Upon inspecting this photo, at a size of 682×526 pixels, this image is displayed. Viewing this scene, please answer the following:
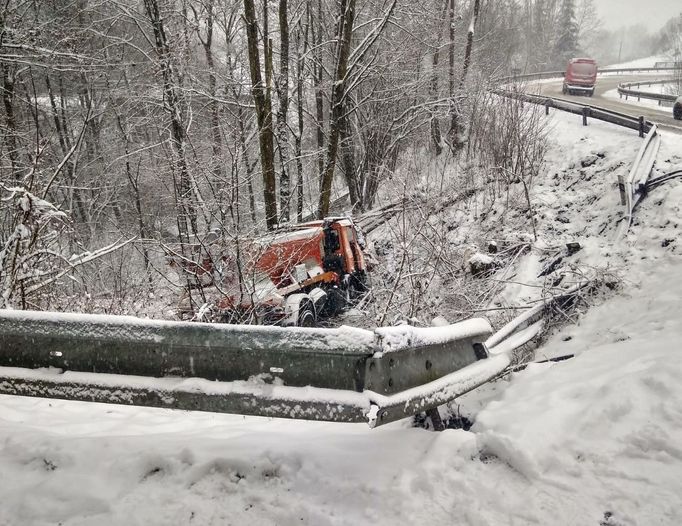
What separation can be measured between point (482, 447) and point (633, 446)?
2.23ft

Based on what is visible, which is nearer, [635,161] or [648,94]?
[635,161]

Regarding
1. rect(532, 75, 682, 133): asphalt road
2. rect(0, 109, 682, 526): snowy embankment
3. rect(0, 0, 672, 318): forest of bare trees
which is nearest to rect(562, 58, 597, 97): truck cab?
rect(532, 75, 682, 133): asphalt road

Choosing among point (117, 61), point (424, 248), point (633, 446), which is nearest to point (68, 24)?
point (117, 61)

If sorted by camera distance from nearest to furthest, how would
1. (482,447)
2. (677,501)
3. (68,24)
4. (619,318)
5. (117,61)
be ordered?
(677,501)
(482,447)
(619,318)
(68,24)
(117,61)

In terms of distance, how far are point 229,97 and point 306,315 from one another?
10.3 metres

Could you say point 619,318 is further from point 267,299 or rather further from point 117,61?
point 117,61

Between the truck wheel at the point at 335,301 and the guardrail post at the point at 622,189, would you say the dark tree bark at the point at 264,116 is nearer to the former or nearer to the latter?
the truck wheel at the point at 335,301

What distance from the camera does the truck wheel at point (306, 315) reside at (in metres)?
9.57

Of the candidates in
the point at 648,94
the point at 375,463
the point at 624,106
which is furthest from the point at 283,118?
the point at 648,94

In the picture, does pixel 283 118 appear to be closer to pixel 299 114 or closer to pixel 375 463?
pixel 299 114

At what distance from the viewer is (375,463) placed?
223cm

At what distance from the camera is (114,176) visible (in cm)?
2025

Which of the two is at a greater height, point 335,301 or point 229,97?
point 229,97

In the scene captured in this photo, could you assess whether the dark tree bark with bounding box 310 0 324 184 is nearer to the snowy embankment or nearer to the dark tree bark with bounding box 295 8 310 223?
the dark tree bark with bounding box 295 8 310 223
